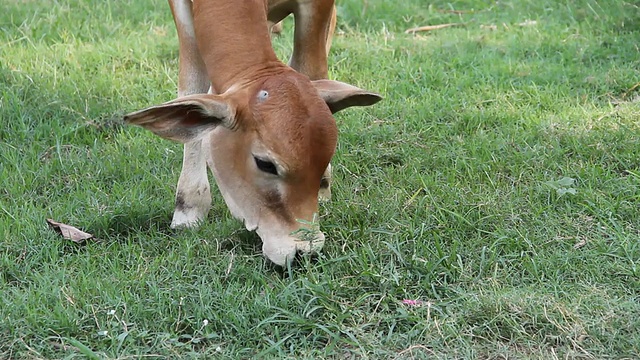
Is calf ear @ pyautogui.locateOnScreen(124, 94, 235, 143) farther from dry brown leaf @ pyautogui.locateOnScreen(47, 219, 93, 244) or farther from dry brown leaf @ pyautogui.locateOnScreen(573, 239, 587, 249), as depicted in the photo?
dry brown leaf @ pyautogui.locateOnScreen(573, 239, 587, 249)

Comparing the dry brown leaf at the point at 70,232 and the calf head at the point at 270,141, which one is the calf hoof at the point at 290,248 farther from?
the dry brown leaf at the point at 70,232

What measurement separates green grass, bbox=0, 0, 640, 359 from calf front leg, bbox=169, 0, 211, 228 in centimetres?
11

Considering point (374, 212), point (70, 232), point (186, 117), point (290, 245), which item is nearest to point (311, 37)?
point (374, 212)

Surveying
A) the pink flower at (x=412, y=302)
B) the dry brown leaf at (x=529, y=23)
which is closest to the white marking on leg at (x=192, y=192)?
the pink flower at (x=412, y=302)

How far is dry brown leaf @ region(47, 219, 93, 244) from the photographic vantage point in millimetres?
4273

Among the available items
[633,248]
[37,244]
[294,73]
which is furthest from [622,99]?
[37,244]

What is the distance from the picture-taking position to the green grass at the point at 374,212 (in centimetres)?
355

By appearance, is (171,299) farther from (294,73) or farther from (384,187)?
(384,187)

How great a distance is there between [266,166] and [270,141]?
0.12m

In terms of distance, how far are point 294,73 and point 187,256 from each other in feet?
2.95

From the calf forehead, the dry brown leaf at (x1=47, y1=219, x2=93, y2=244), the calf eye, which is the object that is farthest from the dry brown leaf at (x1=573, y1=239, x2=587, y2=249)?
the dry brown leaf at (x1=47, y1=219, x2=93, y2=244)

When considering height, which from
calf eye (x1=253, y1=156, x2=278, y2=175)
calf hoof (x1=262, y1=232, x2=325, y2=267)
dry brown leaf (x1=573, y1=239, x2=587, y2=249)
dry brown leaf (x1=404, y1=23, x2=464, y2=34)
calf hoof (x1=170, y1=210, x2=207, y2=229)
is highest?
calf eye (x1=253, y1=156, x2=278, y2=175)

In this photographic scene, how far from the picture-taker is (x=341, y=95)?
4.07m

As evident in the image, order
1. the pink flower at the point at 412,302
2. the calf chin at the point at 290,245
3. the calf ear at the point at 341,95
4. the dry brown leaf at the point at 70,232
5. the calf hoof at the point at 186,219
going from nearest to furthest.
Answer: the pink flower at the point at 412,302 < the calf chin at the point at 290,245 < the calf ear at the point at 341,95 < the dry brown leaf at the point at 70,232 < the calf hoof at the point at 186,219
